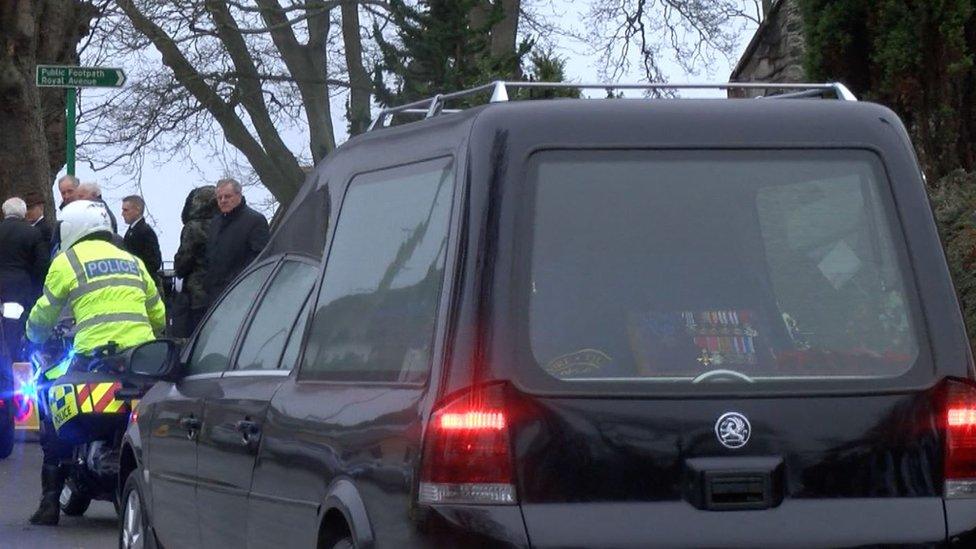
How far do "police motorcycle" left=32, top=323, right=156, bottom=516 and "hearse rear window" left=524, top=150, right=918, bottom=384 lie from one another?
18.3ft

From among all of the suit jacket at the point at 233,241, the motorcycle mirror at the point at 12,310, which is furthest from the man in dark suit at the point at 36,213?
the suit jacket at the point at 233,241

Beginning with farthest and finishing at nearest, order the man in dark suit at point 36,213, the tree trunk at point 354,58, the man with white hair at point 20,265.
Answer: the tree trunk at point 354,58
the man in dark suit at point 36,213
the man with white hair at point 20,265

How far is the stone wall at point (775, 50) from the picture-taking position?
22656 millimetres

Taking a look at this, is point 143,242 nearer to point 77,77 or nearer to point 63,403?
point 77,77

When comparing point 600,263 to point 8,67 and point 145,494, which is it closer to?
point 145,494

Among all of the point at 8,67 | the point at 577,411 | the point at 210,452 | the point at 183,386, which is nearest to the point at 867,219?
the point at 577,411

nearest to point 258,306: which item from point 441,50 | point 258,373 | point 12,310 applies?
point 258,373

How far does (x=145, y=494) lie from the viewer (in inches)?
308

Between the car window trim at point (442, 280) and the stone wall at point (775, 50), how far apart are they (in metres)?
16.7

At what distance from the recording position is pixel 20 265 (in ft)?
57.1

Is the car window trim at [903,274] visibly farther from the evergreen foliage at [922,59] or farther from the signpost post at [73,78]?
the signpost post at [73,78]

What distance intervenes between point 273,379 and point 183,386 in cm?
131

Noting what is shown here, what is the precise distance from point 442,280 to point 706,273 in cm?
64

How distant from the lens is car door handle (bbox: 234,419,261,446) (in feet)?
19.8
